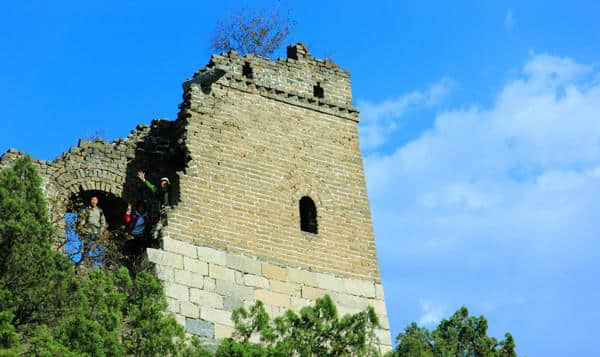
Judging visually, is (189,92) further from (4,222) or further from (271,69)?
(4,222)

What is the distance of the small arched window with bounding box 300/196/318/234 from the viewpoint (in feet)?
70.4

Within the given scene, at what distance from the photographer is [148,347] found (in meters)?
16.3

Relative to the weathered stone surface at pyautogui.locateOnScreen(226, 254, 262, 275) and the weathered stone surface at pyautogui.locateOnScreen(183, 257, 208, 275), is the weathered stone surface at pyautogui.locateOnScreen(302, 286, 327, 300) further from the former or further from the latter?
the weathered stone surface at pyautogui.locateOnScreen(183, 257, 208, 275)

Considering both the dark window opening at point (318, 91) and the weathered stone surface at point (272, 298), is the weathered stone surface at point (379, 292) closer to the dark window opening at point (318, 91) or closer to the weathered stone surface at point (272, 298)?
the weathered stone surface at point (272, 298)

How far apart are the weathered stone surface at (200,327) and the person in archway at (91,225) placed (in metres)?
1.94

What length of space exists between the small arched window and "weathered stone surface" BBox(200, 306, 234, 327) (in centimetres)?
258

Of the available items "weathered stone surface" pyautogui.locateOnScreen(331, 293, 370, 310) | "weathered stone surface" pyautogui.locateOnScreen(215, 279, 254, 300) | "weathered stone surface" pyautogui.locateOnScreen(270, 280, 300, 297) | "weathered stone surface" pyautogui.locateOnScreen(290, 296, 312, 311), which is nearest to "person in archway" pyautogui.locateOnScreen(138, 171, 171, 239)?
"weathered stone surface" pyautogui.locateOnScreen(215, 279, 254, 300)

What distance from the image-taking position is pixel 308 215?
21.7 m

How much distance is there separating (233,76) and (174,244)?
377 centimetres

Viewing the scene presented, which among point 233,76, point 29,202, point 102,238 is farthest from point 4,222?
point 233,76

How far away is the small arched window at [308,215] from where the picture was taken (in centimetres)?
2147

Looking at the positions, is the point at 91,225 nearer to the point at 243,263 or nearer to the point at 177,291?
the point at 177,291

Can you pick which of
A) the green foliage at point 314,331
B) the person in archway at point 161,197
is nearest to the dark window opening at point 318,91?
the person in archway at point 161,197

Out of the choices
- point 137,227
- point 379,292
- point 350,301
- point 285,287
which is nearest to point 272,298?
point 285,287
